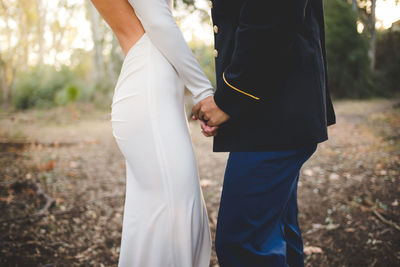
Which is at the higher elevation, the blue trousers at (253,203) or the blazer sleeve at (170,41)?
the blazer sleeve at (170,41)

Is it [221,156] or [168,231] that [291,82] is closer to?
[168,231]

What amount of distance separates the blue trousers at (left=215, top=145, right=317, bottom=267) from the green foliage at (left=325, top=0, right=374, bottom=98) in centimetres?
1273

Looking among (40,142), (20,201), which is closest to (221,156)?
(20,201)

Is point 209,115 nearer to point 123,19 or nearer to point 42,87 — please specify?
point 123,19

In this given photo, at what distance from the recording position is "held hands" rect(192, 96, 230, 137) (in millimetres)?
1235

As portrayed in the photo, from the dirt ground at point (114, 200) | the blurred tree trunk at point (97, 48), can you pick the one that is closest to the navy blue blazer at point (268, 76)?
the dirt ground at point (114, 200)

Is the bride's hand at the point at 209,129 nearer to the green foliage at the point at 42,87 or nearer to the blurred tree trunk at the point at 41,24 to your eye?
the green foliage at the point at 42,87

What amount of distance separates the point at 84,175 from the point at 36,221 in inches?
63.6

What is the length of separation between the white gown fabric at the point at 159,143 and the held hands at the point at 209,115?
6 centimetres

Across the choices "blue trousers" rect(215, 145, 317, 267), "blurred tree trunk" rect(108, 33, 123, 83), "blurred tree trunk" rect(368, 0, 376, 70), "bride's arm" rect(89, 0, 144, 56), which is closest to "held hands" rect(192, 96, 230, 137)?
"blue trousers" rect(215, 145, 317, 267)

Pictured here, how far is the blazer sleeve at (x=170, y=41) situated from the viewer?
122cm

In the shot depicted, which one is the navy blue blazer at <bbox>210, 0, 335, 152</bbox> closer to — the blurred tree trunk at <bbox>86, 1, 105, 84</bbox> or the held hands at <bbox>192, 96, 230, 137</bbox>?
the held hands at <bbox>192, 96, 230, 137</bbox>

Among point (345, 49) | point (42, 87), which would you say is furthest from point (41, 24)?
point (345, 49)

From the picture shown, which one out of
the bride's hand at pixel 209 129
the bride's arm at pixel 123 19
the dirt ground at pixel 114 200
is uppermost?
the bride's arm at pixel 123 19
